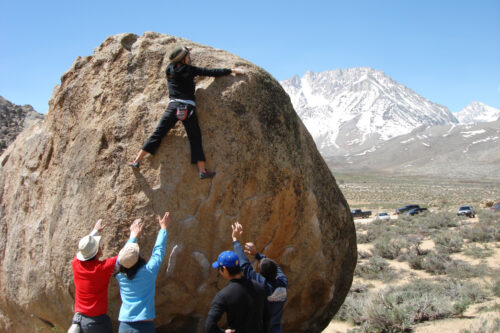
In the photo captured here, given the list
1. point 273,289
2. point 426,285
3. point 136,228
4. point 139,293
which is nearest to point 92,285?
point 139,293

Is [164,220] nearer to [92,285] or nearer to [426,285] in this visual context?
[92,285]

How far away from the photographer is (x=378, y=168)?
449 ft

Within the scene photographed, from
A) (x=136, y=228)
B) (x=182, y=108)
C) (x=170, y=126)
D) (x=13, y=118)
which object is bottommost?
(x=136, y=228)

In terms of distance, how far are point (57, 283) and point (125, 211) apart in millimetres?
1165

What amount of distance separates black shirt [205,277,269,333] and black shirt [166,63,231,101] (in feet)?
6.85

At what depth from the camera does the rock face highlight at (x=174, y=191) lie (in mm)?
4262

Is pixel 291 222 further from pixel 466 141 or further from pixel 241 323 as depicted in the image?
pixel 466 141

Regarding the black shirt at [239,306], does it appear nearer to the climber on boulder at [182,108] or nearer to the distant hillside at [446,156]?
the climber on boulder at [182,108]

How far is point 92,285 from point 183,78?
2.17 m

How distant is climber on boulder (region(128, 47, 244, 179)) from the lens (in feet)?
13.8

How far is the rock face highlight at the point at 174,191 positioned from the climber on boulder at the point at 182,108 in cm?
11

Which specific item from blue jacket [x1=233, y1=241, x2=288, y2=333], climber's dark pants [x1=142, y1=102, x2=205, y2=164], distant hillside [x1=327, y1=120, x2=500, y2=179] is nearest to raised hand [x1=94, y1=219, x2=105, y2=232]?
climber's dark pants [x1=142, y1=102, x2=205, y2=164]

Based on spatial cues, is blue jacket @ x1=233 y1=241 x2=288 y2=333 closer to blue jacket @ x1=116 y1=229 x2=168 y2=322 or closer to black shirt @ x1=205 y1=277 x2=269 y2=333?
black shirt @ x1=205 y1=277 x2=269 y2=333

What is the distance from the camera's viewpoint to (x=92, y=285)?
332cm
